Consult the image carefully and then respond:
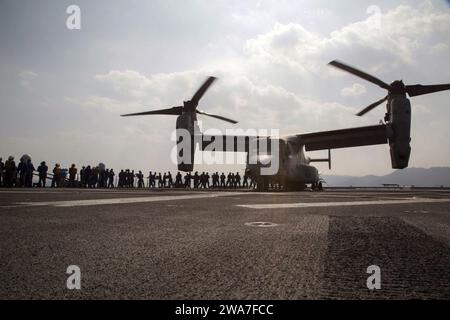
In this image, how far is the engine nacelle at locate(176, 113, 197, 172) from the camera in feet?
65.7

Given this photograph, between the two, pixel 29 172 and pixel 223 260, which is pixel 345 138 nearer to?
pixel 223 260

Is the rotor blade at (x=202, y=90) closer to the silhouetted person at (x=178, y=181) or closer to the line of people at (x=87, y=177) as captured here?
the line of people at (x=87, y=177)

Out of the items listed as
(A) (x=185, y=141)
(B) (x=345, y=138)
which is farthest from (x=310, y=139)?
(A) (x=185, y=141)

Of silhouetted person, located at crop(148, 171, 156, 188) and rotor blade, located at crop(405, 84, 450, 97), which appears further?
silhouetted person, located at crop(148, 171, 156, 188)

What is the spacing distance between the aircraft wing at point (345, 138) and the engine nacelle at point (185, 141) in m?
7.25

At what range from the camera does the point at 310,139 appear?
74.4 feet

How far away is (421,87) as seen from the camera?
18219 mm

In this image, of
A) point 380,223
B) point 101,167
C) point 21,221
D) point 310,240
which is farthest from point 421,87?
point 101,167

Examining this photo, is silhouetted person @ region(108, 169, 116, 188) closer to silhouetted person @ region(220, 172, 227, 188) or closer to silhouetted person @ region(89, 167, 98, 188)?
silhouetted person @ region(89, 167, 98, 188)

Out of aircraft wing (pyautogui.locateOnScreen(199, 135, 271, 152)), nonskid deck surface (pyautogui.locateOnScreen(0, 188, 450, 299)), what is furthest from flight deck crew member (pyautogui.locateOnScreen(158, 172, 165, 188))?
nonskid deck surface (pyautogui.locateOnScreen(0, 188, 450, 299))

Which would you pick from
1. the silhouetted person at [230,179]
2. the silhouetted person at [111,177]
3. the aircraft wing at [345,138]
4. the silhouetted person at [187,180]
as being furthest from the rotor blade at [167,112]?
the silhouetted person at [230,179]

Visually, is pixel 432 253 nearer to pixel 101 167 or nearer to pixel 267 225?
pixel 267 225

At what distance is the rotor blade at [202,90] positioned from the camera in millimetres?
20516
